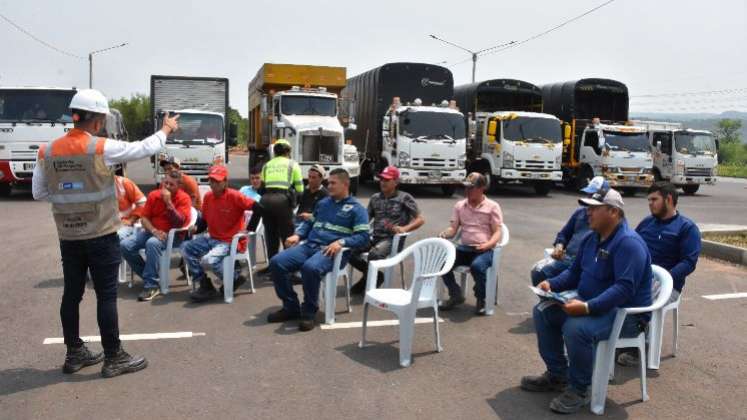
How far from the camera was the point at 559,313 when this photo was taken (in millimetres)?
4496

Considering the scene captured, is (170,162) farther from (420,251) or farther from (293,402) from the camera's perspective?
(293,402)

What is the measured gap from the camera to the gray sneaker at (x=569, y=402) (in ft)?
14.1

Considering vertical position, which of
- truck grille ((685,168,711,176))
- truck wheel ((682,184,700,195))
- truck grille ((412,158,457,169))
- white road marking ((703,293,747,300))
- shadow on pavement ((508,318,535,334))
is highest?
truck grille ((412,158,457,169))

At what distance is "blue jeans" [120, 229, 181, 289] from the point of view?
709cm

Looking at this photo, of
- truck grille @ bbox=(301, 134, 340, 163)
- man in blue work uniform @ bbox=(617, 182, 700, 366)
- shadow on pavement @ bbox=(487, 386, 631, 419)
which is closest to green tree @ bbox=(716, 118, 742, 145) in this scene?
truck grille @ bbox=(301, 134, 340, 163)

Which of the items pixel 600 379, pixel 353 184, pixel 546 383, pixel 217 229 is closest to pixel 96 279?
pixel 217 229

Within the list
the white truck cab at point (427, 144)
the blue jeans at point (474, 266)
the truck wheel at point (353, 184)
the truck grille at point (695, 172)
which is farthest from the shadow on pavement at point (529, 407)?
the truck grille at point (695, 172)

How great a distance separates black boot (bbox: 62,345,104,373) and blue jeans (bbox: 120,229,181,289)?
2105mm

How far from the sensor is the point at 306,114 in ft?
61.7

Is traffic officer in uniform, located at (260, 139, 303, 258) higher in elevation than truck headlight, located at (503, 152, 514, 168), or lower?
lower

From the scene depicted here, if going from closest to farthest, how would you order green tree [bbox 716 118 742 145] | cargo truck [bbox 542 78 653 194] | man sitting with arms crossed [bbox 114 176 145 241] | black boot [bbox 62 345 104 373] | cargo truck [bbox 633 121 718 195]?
black boot [bbox 62 345 104 373] < man sitting with arms crossed [bbox 114 176 145 241] < cargo truck [bbox 542 78 653 194] < cargo truck [bbox 633 121 718 195] < green tree [bbox 716 118 742 145]

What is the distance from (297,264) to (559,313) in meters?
2.69

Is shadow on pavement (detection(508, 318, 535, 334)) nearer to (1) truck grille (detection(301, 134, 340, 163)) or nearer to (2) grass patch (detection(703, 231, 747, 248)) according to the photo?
(2) grass patch (detection(703, 231, 747, 248))

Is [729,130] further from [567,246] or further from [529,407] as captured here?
[529,407]
